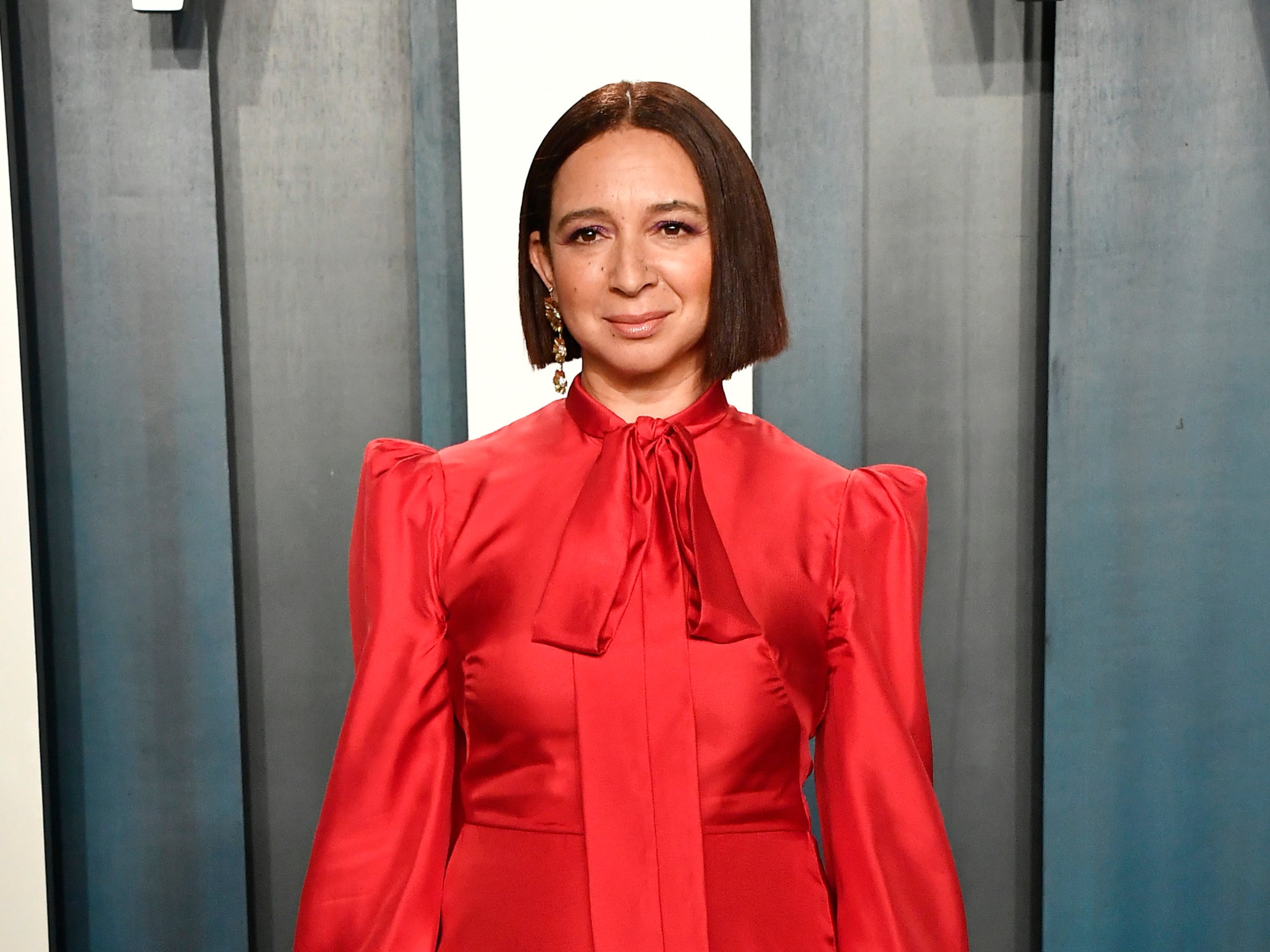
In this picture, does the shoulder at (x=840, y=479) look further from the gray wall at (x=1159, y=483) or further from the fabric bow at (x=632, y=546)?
the gray wall at (x=1159, y=483)

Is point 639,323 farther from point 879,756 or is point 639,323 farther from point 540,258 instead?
point 879,756

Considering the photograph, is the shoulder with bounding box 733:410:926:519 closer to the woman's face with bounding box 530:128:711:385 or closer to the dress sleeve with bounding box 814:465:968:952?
the dress sleeve with bounding box 814:465:968:952

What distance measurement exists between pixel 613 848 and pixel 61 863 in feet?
4.30

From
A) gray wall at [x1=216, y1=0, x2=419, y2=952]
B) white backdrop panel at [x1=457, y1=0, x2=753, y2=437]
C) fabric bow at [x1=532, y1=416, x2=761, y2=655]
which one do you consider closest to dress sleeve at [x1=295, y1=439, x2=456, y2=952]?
fabric bow at [x1=532, y1=416, x2=761, y2=655]

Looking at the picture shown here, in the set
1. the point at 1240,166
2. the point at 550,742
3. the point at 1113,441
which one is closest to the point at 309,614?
the point at 550,742

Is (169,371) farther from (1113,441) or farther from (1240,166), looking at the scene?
(1240,166)

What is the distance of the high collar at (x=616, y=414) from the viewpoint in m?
1.41

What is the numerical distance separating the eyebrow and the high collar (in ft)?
0.60

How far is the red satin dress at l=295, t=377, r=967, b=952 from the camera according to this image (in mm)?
1301

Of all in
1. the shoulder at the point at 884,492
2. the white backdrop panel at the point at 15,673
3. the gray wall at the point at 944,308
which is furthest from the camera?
the gray wall at the point at 944,308

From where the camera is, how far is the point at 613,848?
1.29m

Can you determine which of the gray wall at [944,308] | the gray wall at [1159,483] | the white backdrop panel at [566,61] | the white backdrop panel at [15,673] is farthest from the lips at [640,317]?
the white backdrop panel at [15,673]

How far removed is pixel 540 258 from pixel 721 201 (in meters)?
0.23

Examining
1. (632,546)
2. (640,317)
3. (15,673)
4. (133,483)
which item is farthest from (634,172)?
(15,673)
